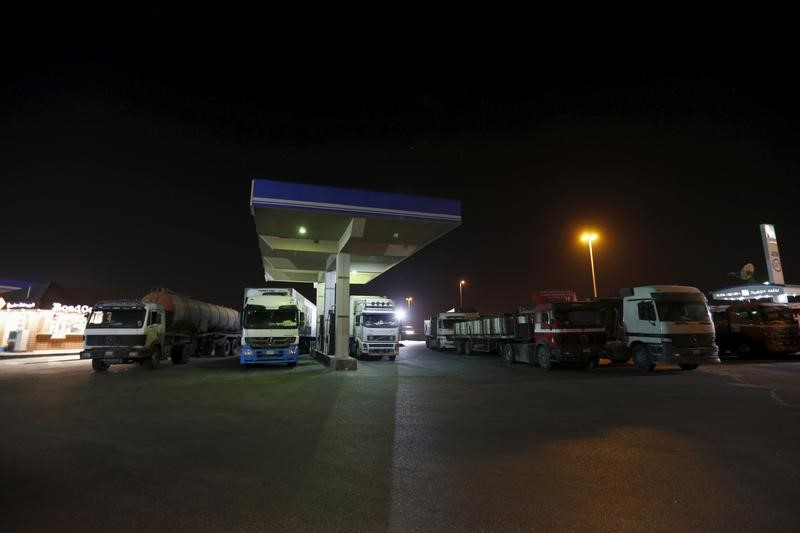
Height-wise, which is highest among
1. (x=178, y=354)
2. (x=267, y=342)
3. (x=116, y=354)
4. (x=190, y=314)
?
(x=190, y=314)

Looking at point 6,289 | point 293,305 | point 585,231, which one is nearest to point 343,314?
point 293,305

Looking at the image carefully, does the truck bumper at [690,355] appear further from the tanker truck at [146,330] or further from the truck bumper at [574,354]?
the tanker truck at [146,330]

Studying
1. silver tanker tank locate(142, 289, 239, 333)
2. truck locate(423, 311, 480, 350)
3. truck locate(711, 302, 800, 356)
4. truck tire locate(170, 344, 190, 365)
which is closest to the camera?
silver tanker tank locate(142, 289, 239, 333)

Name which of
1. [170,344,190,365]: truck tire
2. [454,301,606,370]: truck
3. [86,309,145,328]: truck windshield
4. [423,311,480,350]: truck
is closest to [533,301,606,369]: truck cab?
[454,301,606,370]: truck

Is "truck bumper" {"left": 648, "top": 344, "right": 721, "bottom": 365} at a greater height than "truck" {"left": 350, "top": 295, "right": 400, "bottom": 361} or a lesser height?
lesser

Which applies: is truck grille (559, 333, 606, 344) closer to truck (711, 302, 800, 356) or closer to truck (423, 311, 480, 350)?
truck (711, 302, 800, 356)

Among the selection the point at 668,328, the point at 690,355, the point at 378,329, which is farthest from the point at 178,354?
the point at 690,355

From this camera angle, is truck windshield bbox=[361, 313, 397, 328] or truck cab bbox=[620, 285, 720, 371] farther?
truck windshield bbox=[361, 313, 397, 328]

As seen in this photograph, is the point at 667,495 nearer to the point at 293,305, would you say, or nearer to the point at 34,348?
the point at 293,305

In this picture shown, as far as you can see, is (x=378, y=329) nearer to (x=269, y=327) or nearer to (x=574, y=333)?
(x=269, y=327)

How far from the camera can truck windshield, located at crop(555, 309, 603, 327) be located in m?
15.4

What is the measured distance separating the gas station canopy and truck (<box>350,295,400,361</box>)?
270 cm

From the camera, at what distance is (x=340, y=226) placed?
1630 centimetres

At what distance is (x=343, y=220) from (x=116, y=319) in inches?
367
